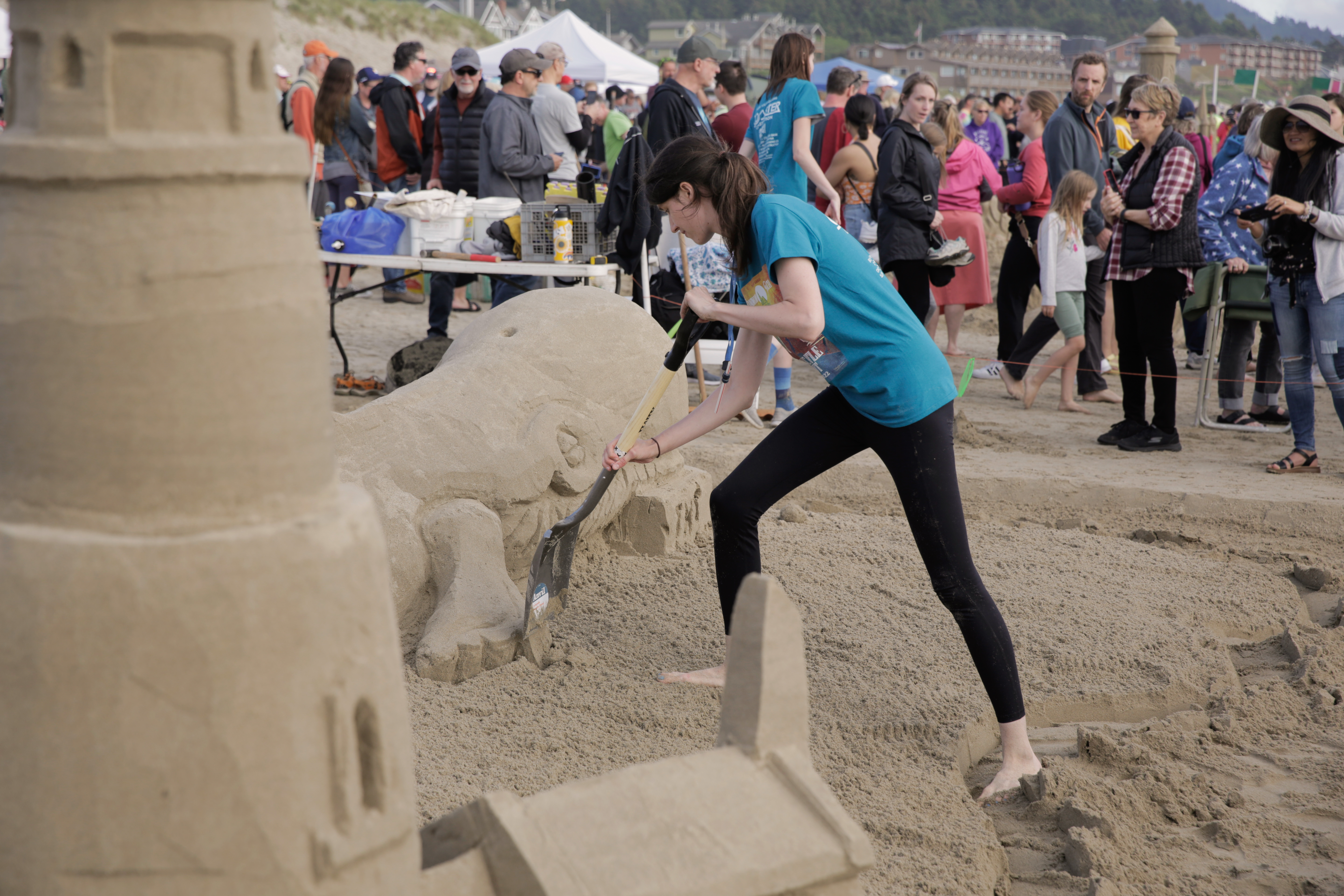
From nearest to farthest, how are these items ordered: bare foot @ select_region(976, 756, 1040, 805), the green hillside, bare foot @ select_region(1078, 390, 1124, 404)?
bare foot @ select_region(976, 756, 1040, 805) → bare foot @ select_region(1078, 390, 1124, 404) → the green hillside

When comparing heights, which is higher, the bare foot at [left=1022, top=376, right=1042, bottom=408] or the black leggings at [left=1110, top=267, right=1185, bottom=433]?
the black leggings at [left=1110, top=267, right=1185, bottom=433]

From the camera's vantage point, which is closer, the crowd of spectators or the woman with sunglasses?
the crowd of spectators

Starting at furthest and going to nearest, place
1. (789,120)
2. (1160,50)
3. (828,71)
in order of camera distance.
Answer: (828,71) → (1160,50) → (789,120)

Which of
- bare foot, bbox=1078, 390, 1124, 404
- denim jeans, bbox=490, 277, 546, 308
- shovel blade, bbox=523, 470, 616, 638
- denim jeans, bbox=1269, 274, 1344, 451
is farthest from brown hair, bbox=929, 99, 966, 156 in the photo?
shovel blade, bbox=523, 470, 616, 638

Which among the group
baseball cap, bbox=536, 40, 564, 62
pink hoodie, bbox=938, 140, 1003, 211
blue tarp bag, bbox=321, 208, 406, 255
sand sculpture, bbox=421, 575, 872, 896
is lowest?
sand sculpture, bbox=421, 575, 872, 896

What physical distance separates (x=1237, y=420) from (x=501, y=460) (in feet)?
17.0

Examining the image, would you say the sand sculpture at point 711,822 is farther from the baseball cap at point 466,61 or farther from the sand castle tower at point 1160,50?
the sand castle tower at point 1160,50

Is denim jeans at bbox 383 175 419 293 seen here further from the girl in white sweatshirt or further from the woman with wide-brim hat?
the woman with wide-brim hat

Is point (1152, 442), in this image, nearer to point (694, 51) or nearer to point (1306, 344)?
point (1306, 344)

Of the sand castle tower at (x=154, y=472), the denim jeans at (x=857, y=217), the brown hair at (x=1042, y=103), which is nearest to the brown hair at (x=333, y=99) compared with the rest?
the denim jeans at (x=857, y=217)

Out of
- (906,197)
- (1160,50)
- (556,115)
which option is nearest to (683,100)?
(906,197)

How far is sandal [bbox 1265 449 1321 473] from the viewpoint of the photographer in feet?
19.1

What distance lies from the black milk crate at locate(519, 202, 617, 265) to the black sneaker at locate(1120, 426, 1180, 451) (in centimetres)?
311

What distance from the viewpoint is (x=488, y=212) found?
21.3ft
